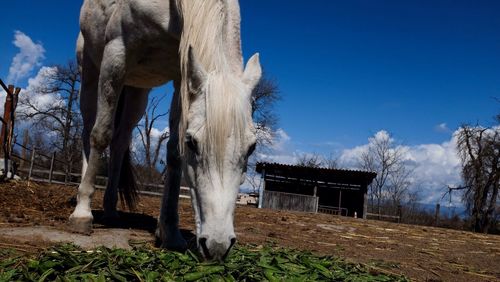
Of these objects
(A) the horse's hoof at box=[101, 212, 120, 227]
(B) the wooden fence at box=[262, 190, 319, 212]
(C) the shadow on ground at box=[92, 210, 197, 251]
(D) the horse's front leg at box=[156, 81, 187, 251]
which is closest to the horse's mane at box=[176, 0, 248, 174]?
(D) the horse's front leg at box=[156, 81, 187, 251]

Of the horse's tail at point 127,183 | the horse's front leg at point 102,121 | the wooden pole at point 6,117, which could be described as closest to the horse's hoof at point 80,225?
the horse's front leg at point 102,121

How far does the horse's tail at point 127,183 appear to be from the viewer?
5.52 meters

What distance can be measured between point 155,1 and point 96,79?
2017 mm

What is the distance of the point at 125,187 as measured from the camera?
557cm

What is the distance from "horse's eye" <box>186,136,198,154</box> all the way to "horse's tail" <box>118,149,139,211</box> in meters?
3.26

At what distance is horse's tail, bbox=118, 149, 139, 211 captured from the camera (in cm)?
552

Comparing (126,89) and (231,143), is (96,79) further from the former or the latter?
(231,143)

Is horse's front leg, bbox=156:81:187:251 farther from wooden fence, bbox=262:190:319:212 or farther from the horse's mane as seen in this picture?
wooden fence, bbox=262:190:319:212

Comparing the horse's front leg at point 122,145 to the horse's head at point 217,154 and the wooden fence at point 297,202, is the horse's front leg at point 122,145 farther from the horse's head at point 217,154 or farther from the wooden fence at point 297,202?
the wooden fence at point 297,202

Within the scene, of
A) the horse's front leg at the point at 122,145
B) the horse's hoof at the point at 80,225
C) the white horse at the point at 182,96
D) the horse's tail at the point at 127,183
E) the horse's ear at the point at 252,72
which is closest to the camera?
the white horse at the point at 182,96

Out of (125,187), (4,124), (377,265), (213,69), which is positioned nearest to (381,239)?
(377,265)

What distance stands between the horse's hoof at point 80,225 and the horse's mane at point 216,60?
1.50 m

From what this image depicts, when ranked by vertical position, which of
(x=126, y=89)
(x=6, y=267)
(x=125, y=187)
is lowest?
(x=6, y=267)

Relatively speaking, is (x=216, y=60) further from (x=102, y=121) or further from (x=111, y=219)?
(x=111, y=219)
